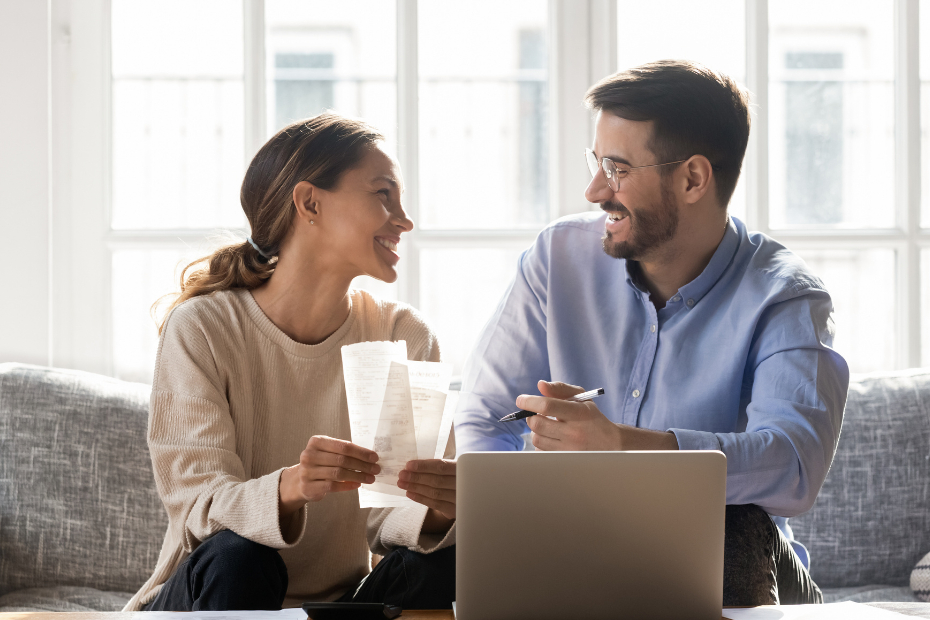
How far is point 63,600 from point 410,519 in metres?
0.90

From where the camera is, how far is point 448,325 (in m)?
2.68

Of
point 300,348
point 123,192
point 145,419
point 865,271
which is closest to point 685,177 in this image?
point 300,348

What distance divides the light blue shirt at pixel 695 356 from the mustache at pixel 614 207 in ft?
0.32

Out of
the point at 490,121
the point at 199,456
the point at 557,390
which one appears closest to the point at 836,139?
the point at 490,121

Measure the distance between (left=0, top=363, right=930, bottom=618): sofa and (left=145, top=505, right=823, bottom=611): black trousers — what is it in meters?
0.59

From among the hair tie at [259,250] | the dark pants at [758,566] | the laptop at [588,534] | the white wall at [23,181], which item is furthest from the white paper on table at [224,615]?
the white wall at [23,181]

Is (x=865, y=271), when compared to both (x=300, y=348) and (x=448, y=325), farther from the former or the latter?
(x=300, y=348)

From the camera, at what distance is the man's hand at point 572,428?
1.32m

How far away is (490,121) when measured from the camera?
268 cm

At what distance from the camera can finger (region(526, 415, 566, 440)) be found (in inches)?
52.8

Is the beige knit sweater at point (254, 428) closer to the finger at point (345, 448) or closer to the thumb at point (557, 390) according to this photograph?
the finger at point (345, 448)

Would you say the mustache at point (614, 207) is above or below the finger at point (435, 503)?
above

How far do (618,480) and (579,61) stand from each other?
193cm

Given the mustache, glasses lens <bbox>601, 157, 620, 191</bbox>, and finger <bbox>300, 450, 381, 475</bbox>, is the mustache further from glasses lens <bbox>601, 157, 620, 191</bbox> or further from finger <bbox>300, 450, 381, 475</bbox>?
finger <bbox>300, 450, 381, 475</bbox>
